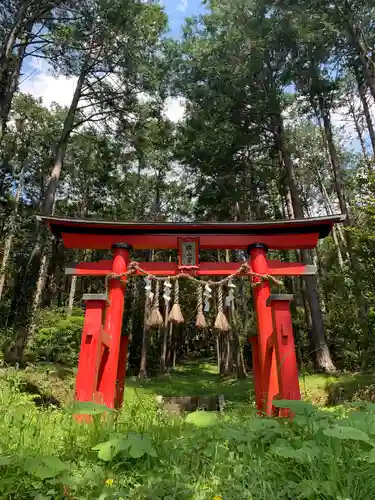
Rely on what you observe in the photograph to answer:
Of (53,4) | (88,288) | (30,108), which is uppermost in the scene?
(30,108)

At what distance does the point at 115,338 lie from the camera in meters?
5.95

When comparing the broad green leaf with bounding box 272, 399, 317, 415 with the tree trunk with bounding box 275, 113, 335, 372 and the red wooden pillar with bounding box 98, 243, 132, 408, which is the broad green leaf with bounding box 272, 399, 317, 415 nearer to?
the red wooden pillar with bounding box 98, 243, 132, 408

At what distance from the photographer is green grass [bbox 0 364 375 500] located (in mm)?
1656

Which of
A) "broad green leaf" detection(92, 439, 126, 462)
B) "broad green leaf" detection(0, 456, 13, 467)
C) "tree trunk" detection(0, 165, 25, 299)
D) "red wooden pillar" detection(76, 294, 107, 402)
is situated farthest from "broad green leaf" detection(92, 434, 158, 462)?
"tree trunk" detection(0, 165, 25, 299)

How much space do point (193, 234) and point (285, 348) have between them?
295 cm

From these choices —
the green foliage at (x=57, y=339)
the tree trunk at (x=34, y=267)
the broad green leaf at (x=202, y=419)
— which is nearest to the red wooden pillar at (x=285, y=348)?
the broad green leaf at (x=202, y=419)

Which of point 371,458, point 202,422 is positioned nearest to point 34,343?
point 202,422

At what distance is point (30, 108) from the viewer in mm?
18156

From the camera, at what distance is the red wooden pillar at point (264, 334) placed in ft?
17.6

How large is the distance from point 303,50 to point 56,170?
9233 mm

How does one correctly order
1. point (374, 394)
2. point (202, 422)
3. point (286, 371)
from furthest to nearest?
point (374, 394) < point (286, 371) < point (202, 422)

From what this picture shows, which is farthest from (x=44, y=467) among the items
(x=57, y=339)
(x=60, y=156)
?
(x=57, y=339)

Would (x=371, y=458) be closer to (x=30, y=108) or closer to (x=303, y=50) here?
(x=303, y=50)

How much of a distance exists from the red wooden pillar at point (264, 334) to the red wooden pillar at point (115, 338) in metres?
2.40
